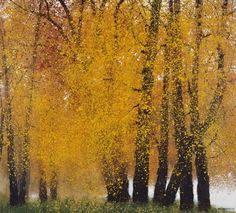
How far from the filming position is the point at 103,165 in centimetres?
2281

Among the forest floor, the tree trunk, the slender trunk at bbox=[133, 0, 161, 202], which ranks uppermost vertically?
the slender trunk at bbox=[133, 0, 161, 202]

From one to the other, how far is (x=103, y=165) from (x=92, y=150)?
1873 millimetres

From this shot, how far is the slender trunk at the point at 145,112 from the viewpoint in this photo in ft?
68.3

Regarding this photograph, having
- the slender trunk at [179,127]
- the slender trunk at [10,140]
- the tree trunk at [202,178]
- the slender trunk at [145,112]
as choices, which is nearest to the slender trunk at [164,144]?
the slender trunk at [179,127]

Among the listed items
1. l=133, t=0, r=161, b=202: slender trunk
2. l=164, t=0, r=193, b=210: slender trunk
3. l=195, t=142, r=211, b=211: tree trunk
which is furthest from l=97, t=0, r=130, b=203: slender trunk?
l=195, t=142, r=211, b=211: tree trunk

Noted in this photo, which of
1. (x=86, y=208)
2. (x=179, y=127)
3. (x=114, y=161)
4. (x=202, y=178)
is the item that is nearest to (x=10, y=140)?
(x=114, y=161)

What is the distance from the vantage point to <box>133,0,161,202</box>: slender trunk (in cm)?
2081

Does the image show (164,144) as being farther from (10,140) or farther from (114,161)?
(10,140)

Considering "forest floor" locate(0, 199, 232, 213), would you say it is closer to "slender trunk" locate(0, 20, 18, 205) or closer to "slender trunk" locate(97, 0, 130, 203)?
"slender trunk" locate(97, 0, 130, 203)

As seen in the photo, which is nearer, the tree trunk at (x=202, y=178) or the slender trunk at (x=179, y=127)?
the slender trunk at (x=179, y=127)

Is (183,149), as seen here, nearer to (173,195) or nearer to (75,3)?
(173,195)

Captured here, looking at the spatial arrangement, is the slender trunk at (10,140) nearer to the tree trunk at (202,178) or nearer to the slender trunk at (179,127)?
the slender trunk at (179,127)

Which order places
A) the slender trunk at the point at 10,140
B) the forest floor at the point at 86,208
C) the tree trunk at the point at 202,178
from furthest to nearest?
1. the slender trunk at the point at 10,140
2. the tree trunk at the point at 202,178
3. the forest floor at the point at 86,208

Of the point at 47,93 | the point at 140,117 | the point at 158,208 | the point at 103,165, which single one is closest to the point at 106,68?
the point at 140,117
